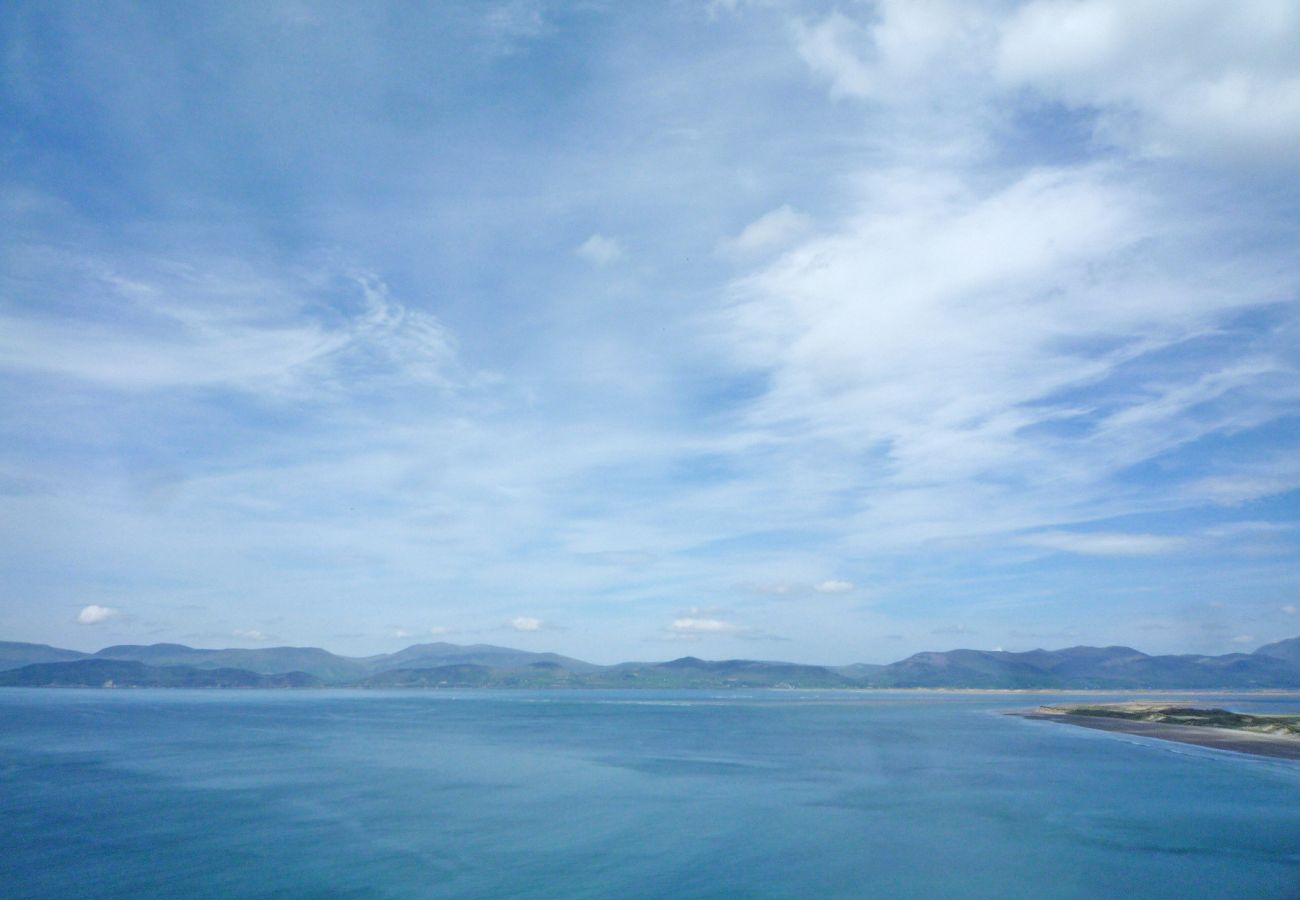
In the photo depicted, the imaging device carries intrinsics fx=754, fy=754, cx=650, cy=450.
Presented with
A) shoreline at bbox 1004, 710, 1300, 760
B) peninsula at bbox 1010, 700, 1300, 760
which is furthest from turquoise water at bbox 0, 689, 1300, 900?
peninsula at bbox 1010, 700, 1300, 760

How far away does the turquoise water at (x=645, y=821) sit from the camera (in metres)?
26.5

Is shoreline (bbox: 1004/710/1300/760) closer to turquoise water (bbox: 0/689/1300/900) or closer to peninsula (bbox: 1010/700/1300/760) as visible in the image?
peninsula (bbox: 1010/700/1300/760)

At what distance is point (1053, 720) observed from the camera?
11194cm

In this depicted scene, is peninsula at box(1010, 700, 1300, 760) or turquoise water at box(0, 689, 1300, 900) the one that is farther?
peninsula at box(1010, 700, 1300, 760)

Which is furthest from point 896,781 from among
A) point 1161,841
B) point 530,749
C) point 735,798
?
point 530,749

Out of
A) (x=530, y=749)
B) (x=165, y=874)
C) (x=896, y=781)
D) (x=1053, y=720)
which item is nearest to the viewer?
(x=165, y=874)

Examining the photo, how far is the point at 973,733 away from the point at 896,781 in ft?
151

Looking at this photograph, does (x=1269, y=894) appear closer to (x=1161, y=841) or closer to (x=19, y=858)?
(x=1161, y=841)

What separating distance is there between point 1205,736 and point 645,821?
7305 cm

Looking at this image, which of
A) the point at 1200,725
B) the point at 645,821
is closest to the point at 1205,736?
the point at 1200,725

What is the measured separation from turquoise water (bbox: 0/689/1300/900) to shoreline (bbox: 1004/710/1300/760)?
458cm

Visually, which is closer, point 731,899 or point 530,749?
point 731,899

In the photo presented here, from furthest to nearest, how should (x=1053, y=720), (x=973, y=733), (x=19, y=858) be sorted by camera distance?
(x=1053, y=720) < (x=973, y=733) < (x=19, y=858)

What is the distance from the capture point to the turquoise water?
26.5m
